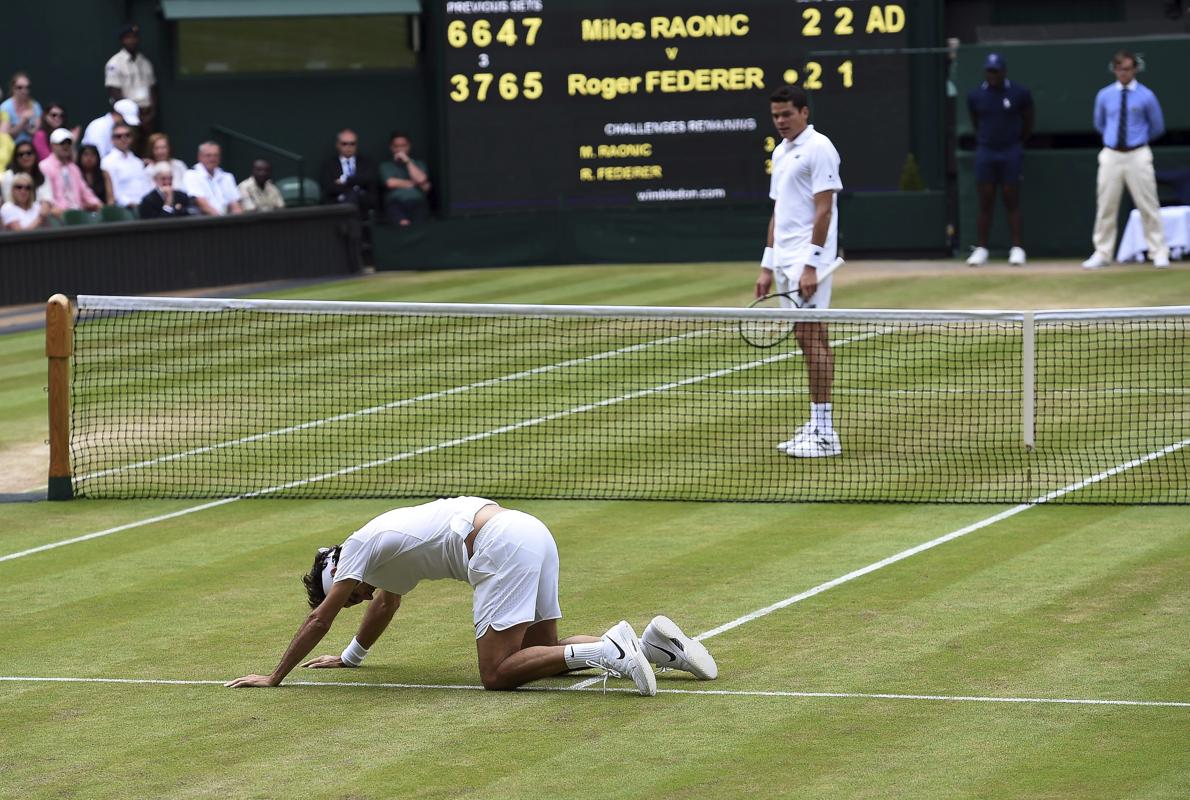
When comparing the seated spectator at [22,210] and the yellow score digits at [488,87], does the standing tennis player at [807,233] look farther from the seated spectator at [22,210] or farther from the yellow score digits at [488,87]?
the yellow score digits at [488,87]

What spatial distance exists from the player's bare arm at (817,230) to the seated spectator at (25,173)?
12320mm

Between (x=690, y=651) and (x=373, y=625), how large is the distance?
140 centimetres

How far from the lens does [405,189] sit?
90.5 feet

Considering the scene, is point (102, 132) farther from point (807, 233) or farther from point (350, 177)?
point (807, 233)

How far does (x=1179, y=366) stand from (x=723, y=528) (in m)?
7.17

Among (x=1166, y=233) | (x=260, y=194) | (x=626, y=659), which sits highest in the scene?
(x=260, y=194)

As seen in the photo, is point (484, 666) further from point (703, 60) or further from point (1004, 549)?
point (703, 60)

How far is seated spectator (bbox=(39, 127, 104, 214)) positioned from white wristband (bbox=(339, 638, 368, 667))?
15865 millimetres

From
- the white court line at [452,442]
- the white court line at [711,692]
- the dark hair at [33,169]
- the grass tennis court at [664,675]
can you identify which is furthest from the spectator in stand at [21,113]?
the white court line at [711,692]

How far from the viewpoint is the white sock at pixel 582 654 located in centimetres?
835

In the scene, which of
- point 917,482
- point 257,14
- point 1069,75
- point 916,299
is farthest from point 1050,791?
point 257,14

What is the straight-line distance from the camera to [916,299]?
2209 cm

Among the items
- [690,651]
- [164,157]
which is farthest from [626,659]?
[164,157]

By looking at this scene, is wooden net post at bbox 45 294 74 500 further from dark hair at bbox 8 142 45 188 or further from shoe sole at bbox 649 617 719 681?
dark hair at bbox 8 142 45 188
